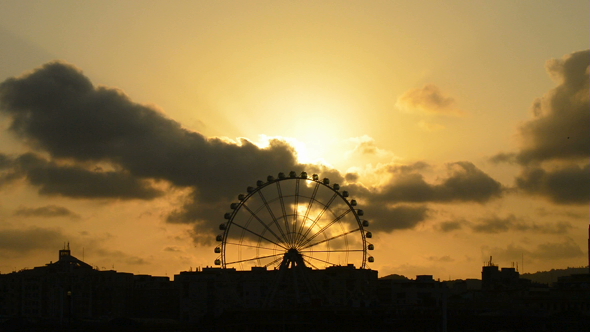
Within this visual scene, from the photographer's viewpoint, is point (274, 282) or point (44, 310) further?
point (44, 310)

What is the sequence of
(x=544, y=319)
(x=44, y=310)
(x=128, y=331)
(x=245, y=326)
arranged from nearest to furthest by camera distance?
(x=128, y=331) → (x=245, y=326) → (x=544, y=319) → (x=44, y=310)

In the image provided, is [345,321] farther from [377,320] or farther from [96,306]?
[96,306]

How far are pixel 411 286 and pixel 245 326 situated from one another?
7228 cm

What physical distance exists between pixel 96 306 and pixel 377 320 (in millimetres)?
85679

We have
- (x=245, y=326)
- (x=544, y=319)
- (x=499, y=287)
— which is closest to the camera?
(x=245, y=326)

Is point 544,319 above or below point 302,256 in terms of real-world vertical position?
below

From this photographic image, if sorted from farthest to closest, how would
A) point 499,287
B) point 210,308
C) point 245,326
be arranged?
point 499,287, point 210,308, point 245,326

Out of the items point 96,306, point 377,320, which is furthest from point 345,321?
point 96,306

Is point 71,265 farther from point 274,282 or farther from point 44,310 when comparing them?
point 274,282

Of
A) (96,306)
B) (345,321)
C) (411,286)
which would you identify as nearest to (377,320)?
(345,321)

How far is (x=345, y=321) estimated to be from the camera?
106812mm

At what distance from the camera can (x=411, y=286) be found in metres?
168

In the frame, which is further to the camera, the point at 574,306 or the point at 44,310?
the point at 44,310

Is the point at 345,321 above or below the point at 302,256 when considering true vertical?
below
